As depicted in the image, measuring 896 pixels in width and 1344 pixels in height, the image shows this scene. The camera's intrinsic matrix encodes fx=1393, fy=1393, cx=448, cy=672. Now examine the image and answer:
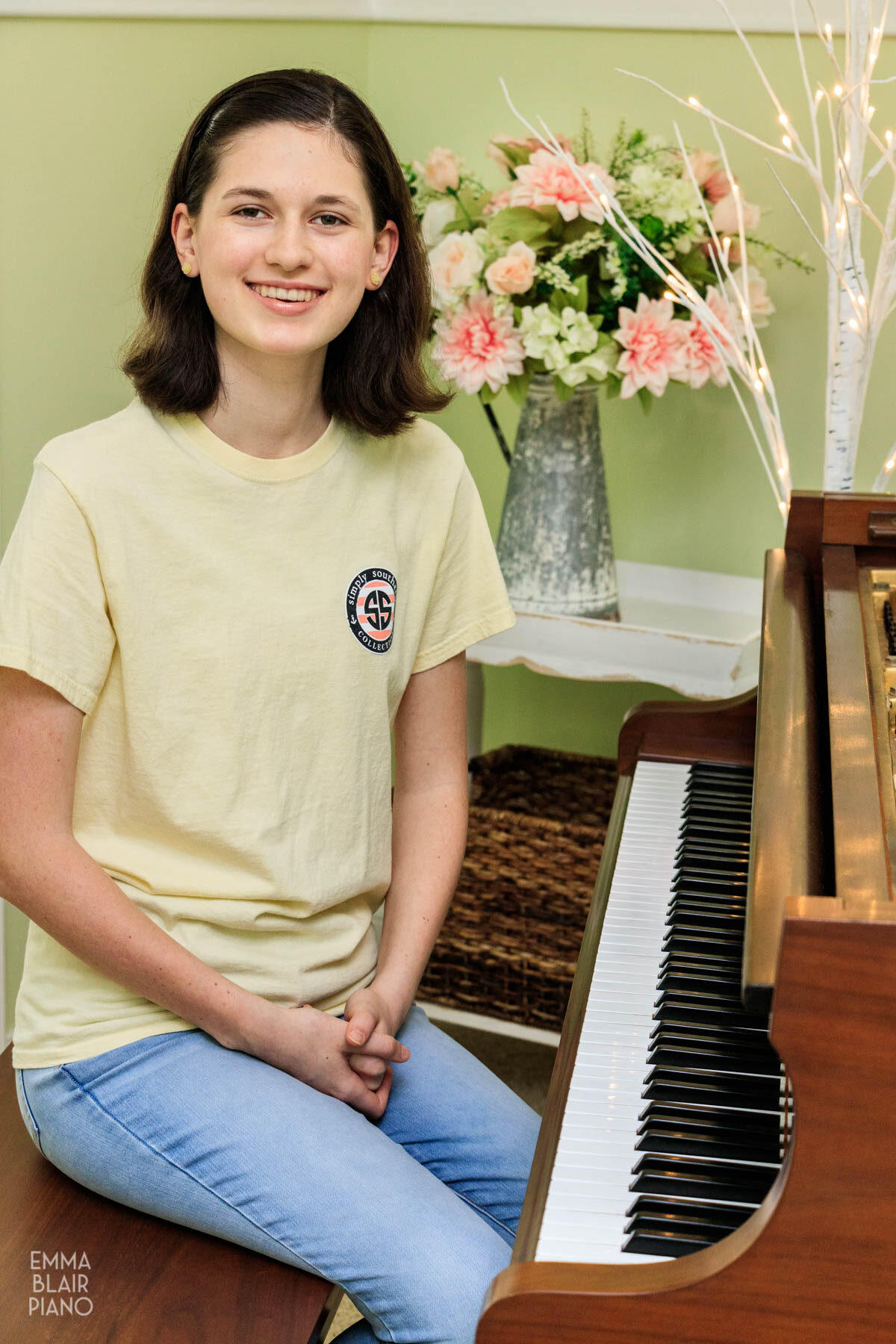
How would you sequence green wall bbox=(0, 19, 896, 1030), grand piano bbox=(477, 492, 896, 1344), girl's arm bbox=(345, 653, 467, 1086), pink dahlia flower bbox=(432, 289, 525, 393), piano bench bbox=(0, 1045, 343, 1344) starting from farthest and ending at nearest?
pink dahlia flower bbox=(432, 289, 525, 393)
green wall bbox=(0, 19, 896, 1030)
girl's arm bbox=(345, 653, 467, 1086)
piano bench bbox=(0, 1045, 343, 1344)
grand piano bbox=(477, 492, 896, 1344)

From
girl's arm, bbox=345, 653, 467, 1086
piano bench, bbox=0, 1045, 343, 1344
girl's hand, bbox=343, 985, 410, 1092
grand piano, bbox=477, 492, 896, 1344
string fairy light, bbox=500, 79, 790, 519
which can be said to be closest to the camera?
grand piano, bbox=477, 492, 896, 1344

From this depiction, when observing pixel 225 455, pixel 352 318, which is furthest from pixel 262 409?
pixel 352 318

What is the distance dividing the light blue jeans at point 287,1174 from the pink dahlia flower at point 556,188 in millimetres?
1279

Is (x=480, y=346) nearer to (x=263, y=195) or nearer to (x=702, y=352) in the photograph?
(x=702, y=352)

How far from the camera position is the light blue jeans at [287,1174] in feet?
3.31

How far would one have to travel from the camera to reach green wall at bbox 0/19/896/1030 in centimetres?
164

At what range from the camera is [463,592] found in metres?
1.37

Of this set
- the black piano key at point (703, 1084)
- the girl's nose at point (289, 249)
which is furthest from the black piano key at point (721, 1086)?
the girl's nose at point (289, 249)

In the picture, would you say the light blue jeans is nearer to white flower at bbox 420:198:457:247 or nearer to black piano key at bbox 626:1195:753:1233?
black piano key at bbox 626:1195:753:1233

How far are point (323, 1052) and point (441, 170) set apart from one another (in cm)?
139

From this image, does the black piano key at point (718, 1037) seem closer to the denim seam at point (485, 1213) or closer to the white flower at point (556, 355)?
the denim seam at point (485, 1213)

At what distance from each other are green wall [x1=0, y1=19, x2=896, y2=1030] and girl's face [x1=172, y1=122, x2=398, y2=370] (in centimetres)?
53

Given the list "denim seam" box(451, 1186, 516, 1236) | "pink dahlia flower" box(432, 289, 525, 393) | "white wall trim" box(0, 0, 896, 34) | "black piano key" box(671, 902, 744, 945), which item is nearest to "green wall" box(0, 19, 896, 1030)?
"white wall trim" box(0, 0, 896, 34)

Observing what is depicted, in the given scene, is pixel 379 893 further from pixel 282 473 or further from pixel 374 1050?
pixel 282 473
